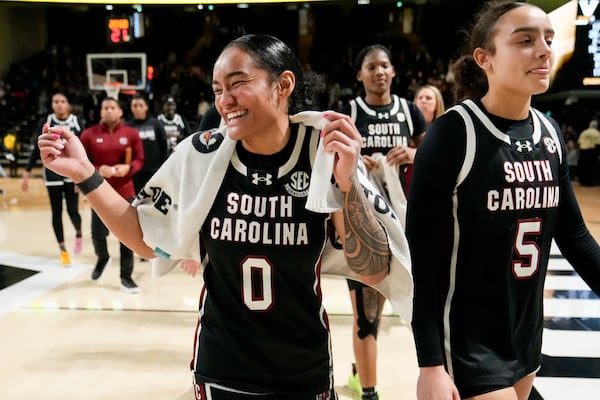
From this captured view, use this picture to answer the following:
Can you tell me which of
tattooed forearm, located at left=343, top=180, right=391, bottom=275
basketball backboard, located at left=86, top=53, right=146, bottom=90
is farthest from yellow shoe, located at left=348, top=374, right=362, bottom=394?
basketball backboard, located at left=86, top=53, right=146, bottom=90

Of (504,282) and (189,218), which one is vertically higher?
(189,218)

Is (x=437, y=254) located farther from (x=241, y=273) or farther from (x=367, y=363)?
(x=367, y=363)

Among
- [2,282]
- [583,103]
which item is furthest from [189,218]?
[583,103]

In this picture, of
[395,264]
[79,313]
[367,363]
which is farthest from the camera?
[79,313]

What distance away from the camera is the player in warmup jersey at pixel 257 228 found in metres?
1.45

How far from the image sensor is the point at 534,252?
150 cm

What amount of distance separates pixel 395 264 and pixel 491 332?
32 cm

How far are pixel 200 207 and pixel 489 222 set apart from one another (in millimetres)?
768

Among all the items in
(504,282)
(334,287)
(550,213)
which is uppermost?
(550,213)

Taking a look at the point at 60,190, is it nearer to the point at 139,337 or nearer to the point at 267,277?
the point at 139,337

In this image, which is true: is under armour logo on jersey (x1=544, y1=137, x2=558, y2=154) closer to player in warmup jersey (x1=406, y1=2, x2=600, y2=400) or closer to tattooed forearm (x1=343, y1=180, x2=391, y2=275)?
player in warmup jersey (x1=406, y1=2, x2=600, y2=400)

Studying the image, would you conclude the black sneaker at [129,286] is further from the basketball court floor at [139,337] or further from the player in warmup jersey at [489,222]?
the player in warmup jersey at [489,222]

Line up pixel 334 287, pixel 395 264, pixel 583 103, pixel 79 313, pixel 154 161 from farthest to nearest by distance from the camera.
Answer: pixel 583 103, pixel 154 161, pixel 334 287, pixel 79 313, pixel 395 264

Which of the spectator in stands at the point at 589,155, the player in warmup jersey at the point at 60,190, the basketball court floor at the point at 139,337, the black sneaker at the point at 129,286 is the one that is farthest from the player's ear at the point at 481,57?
the spectator in stands at the point at 589,155
